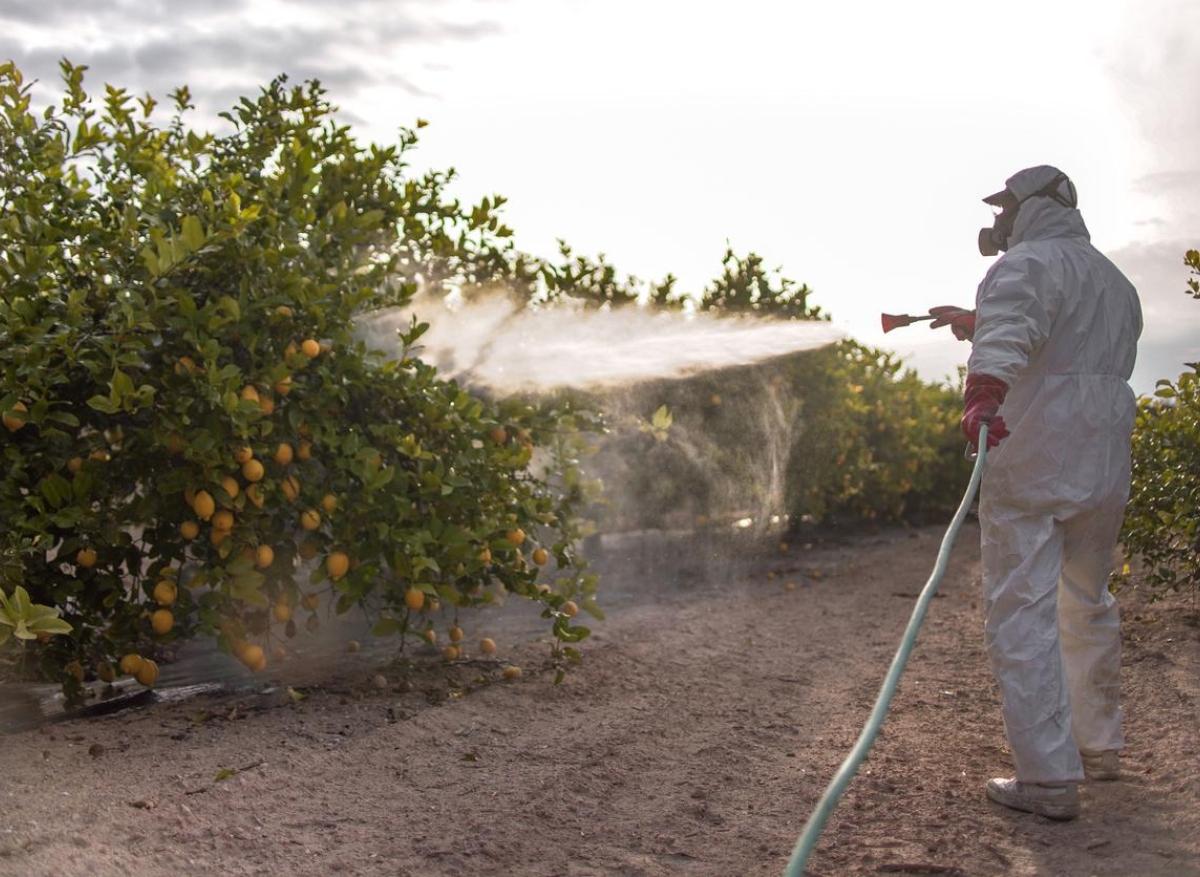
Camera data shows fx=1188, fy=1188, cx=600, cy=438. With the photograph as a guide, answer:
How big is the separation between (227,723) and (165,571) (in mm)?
624

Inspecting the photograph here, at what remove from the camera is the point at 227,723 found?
14.5ft

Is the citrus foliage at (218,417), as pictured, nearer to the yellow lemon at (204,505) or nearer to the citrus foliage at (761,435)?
the yellow lemon at (204,505)

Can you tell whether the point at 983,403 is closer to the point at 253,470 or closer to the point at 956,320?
the point at 956,320

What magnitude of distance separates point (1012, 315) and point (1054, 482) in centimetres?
53

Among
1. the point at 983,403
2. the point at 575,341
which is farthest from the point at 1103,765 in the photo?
the point at 575,341

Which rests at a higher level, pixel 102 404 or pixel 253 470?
pixel 102 404

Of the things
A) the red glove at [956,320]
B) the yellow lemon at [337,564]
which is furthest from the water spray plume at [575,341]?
the red glove at [956,320]

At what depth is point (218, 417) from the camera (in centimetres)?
434

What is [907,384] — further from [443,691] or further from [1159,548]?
[443,691]

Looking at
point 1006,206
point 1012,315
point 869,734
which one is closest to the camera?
point 869,734

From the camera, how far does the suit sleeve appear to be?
3.45m

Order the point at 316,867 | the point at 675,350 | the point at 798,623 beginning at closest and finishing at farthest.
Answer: the point at 316,867
the point at 798,623
the point at 675,350

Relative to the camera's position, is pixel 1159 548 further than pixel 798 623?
No

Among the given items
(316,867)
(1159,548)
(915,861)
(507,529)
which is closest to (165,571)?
(507,529)
